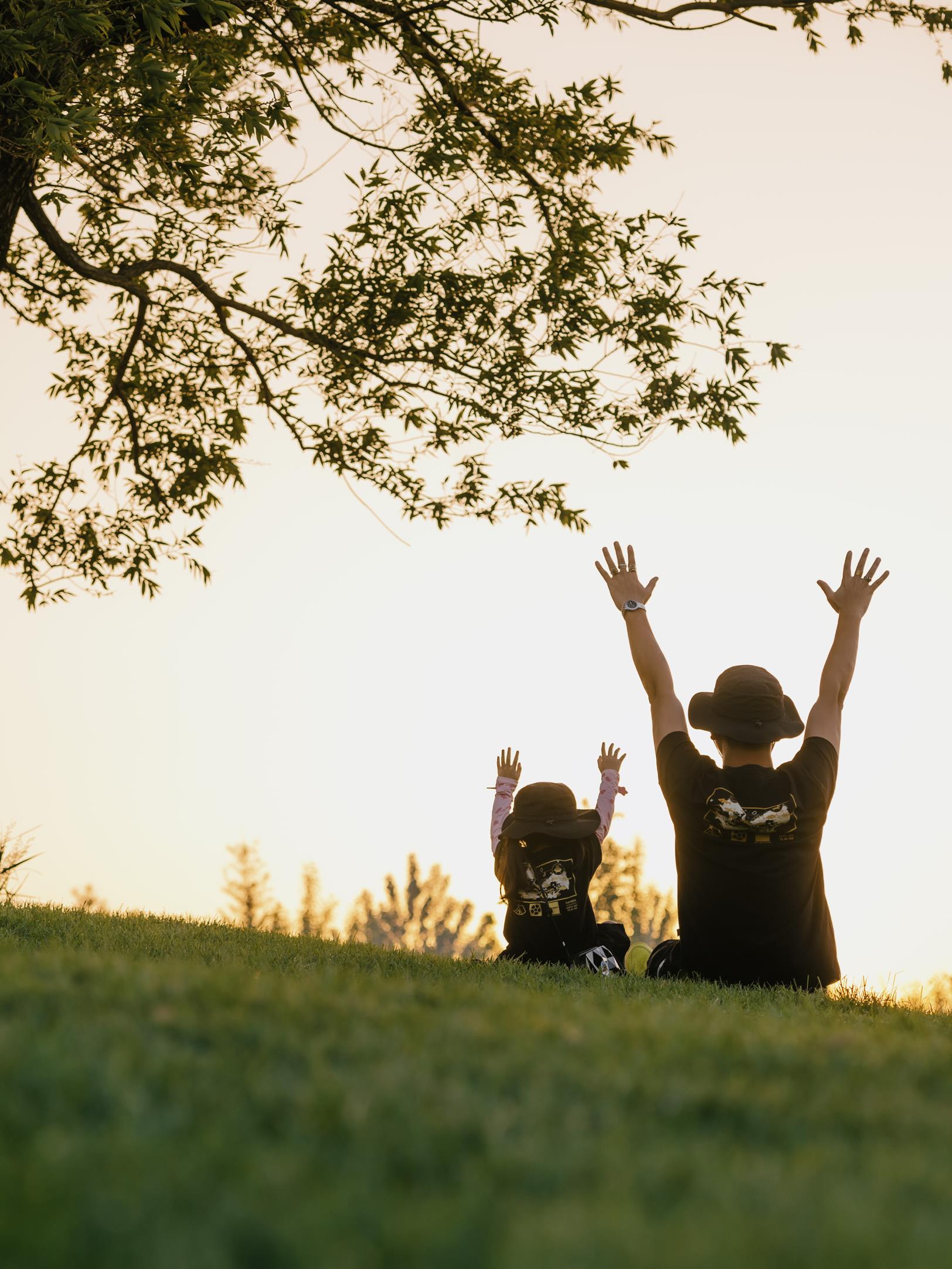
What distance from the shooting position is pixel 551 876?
8.34 m

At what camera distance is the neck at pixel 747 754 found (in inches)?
265

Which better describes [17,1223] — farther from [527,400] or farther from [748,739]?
[527,400]

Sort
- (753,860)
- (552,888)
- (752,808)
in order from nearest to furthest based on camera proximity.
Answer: (752,808) → (753,860) → (552,888)

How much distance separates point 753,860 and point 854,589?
5.98 ft

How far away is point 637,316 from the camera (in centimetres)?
1146

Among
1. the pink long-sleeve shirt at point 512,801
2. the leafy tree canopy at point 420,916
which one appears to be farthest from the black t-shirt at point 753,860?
the leafy tree canopy at point 420,916

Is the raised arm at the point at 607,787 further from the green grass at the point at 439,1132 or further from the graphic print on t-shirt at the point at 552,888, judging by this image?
the green grass at the point at 439,1132

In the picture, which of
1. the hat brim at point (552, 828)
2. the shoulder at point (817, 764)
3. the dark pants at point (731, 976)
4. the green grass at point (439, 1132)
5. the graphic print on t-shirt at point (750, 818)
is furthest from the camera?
the hat brim at point (552, 828)

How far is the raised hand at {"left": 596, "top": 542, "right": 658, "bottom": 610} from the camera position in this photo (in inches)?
288

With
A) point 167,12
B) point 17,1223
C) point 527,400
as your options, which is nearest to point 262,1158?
point 17,1223

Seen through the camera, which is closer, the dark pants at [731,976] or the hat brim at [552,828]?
the dark pants at [731,976]

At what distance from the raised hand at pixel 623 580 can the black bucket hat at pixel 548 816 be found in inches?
70.6

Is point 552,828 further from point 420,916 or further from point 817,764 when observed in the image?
point 420,916

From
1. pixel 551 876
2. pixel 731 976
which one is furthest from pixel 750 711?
pixel 551 876
